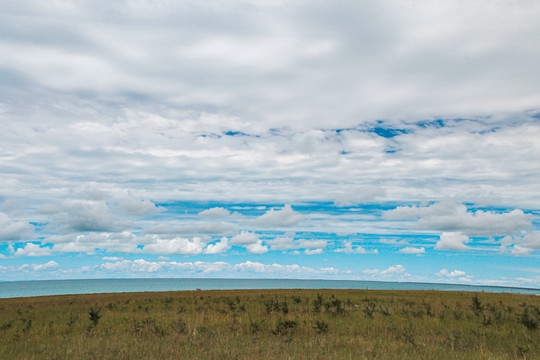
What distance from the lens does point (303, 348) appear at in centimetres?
1234

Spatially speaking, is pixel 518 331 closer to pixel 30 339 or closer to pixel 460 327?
pixel 460 327

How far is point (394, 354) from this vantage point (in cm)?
1109

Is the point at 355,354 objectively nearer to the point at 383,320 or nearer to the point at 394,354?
the point at 394,354

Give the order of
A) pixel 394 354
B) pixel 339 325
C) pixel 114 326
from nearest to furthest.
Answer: pixel 394 354 → pixel 339 325 → pixel 114 326

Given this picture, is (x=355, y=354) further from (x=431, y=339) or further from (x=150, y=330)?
(x=150, y=330)

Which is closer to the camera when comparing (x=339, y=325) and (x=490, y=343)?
(x=490, y=343)

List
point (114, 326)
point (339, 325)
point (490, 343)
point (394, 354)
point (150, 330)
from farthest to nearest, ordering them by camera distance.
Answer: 1. point (114, 326)
2. point (339, 325)
3. point (150, 330)
4. point (490, 343)
5. point (394, 354)

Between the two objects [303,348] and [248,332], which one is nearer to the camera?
[303,348]

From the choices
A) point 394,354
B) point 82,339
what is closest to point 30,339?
point 82,339

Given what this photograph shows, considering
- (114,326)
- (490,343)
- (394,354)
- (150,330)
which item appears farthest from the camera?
(114,326)

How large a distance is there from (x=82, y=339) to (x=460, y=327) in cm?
1577

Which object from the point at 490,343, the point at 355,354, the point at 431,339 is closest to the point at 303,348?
the point at 355,354

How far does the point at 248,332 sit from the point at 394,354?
6658 mm

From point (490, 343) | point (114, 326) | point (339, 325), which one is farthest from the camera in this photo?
point (114, 326)
